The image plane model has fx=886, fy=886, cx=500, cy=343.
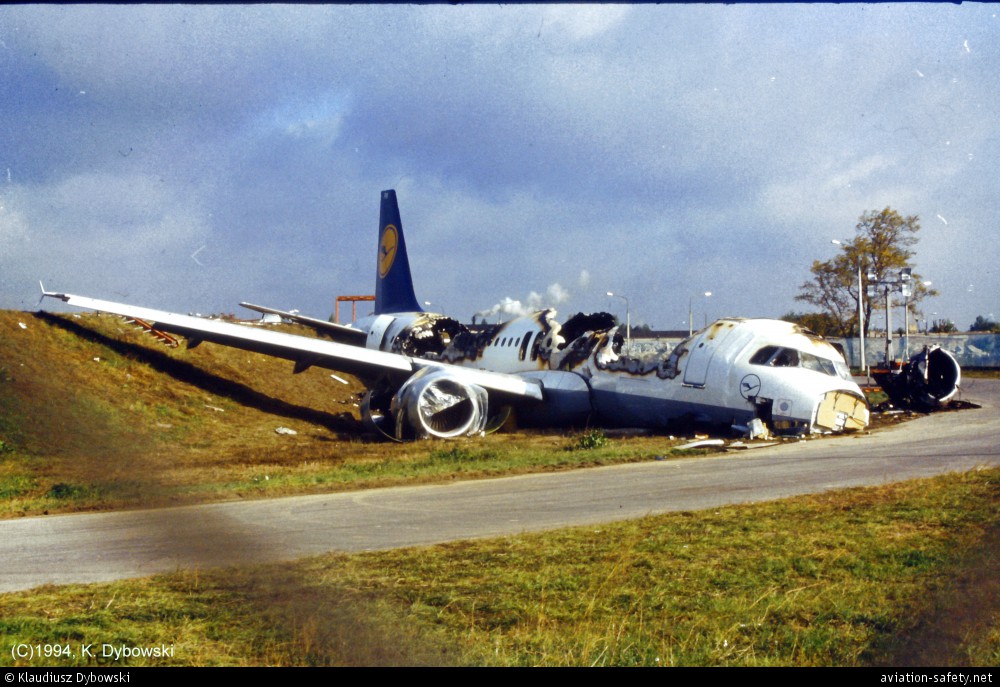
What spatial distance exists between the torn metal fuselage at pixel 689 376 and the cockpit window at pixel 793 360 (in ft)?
0.06

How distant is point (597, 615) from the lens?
5.26m

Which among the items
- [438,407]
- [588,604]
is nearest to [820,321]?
[438,407]

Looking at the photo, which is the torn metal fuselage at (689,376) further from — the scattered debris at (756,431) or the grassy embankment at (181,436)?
the grassy embankment at (181,436)

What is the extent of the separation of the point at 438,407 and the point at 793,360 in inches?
283

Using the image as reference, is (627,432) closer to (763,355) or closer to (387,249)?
(763,355)

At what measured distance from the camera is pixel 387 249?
31.0 meters

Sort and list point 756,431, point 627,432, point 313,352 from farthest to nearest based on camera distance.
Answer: point 313,352 → point 627,432 → point 756,431

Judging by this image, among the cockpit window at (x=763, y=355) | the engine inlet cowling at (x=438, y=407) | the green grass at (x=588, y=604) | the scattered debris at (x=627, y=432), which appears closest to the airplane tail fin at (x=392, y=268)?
the engine inlet cowling at (x=438, y=407)

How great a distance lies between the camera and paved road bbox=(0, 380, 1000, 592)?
674 centimetres

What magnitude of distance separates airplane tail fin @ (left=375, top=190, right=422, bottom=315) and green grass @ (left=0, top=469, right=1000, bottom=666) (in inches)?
891

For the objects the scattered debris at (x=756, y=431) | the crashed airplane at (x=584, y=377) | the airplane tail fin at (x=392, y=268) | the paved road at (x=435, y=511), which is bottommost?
the paved road at (x=435, y=511)

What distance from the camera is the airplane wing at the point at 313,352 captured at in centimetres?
1944

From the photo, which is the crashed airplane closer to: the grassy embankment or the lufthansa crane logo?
the grassy embankment

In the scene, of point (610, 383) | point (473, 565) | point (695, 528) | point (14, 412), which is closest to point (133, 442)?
point (473, 565)
